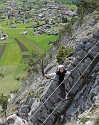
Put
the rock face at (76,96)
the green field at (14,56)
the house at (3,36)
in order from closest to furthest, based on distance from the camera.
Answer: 1. the rock face at (76,96)
2. the green field at (14,56)
3. the house at (3,36)

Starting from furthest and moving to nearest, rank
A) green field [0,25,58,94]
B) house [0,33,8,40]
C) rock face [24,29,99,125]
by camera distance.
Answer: house [0,33,8,40] < green field [0,25,58,94] < rock face [24,29,99,125]

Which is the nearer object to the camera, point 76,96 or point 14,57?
point 76,96

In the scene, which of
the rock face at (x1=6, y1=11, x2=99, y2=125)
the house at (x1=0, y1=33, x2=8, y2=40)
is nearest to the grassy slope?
the house at (x1=0, y1=33, x2=8, y2=40)

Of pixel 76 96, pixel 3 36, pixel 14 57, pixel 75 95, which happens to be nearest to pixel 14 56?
pixel 14 57

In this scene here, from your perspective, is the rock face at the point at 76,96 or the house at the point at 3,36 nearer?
the rock face at the point at 76,96

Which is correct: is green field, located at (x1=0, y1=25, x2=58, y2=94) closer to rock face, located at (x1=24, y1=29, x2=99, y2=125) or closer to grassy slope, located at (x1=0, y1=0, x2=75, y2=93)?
grassy slope, located at (x1=0, y1=0, x2=75, y2=93)

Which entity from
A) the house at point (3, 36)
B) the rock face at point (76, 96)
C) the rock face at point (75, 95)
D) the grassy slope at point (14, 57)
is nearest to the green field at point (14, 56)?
the grassy slope at point (14, 57)

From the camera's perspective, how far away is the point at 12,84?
84.2 m

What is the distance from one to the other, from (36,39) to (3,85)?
212ft

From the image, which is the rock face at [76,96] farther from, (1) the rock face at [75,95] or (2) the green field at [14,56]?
(2) the green field at [14,56]

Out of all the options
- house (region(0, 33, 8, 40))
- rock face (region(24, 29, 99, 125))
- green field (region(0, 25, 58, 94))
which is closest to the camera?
rock face (region(24, 29, 99, 125))

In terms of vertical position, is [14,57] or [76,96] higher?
[76,96]

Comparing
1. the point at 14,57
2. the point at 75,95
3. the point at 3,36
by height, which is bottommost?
the point at 14,57

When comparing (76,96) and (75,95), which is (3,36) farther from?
(76,96)
